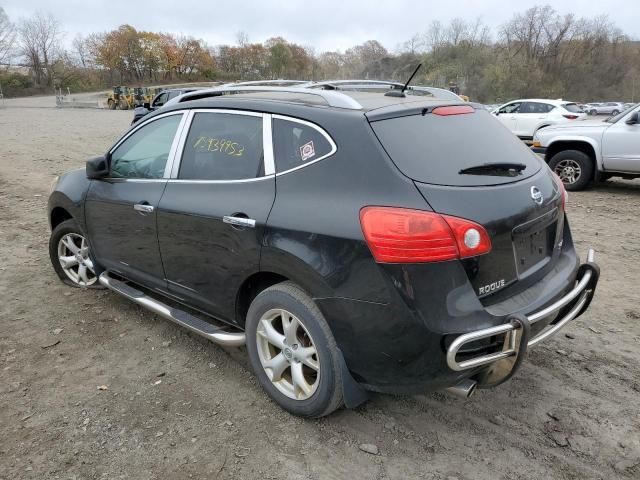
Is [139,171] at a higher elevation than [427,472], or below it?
higher

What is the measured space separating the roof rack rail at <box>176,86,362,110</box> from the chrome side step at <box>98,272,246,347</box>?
1.45 m

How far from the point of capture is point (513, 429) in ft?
9.05

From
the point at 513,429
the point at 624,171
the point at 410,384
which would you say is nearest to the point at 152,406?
the point at 410,384

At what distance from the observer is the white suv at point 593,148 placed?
26.8 feet

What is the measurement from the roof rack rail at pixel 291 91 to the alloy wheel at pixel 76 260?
175 cm

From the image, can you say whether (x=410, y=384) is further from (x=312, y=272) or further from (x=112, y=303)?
(x=112, y=303)

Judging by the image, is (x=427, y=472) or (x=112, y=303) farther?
(x=112, y=303)

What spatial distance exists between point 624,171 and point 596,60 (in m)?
81.4

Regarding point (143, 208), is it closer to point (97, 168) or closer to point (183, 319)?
point (97, 168)

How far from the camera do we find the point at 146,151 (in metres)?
3.75

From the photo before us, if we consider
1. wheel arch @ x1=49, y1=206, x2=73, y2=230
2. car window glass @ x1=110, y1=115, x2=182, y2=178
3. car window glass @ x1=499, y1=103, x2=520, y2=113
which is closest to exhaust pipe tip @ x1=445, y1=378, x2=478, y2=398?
car window glass @ x1=110, y1=115, x2=182, y2=178

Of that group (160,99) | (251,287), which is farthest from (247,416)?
(160,99)

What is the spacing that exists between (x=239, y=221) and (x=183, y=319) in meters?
0.93

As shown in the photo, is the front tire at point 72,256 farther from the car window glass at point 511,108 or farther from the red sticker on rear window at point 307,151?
the car window glass at point 511,108
